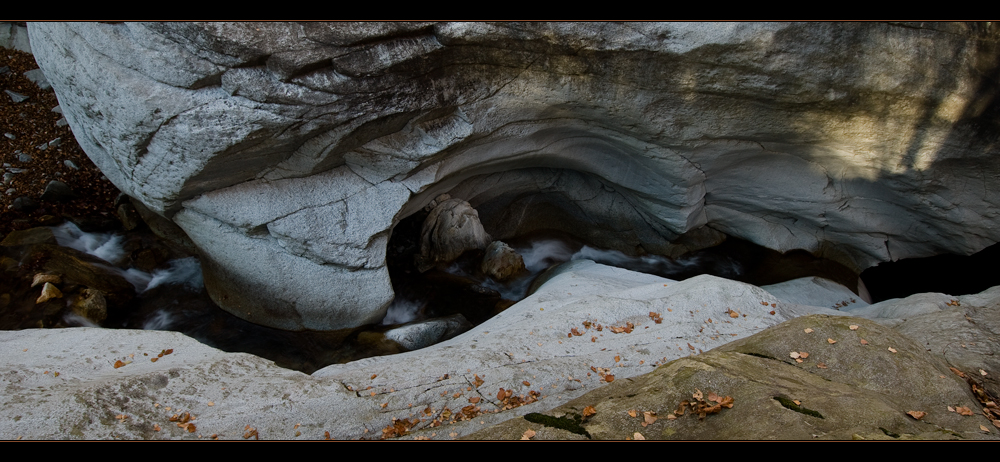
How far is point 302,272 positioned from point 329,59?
128 inches

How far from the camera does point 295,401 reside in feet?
16.0

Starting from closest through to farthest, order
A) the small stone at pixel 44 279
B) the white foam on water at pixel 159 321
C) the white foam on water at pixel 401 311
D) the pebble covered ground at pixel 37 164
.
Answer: the small stone at pixel 44 279 → the white foam on water at pixel 159 321 → the white foam on water at pixel 401 311 → the pebble covered ground at pixel 37 164

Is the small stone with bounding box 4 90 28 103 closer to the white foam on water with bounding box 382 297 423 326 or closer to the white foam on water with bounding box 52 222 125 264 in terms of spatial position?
Answer: the white foam on water with bounding box 52 222 125 264

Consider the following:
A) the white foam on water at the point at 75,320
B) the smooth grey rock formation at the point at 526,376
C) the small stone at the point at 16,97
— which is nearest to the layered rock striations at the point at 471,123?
the white foam on water at the point at 75,320

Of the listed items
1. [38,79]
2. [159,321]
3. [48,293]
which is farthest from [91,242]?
[38,79]

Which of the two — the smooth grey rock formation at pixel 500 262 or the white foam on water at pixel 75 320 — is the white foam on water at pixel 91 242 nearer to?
the white foam on water at pixel 75 320

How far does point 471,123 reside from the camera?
26.5 feet

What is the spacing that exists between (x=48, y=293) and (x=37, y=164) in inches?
142

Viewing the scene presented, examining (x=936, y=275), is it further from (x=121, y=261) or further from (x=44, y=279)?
(x=44, y=279)

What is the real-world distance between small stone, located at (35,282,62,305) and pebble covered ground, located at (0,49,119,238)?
195cm

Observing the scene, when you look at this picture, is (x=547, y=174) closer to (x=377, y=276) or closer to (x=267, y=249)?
(x=377, y=276)

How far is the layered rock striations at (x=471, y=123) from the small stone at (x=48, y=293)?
1714 mm

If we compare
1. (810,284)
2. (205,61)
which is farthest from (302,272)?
(810,284)

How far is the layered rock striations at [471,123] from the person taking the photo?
6.44 metres
